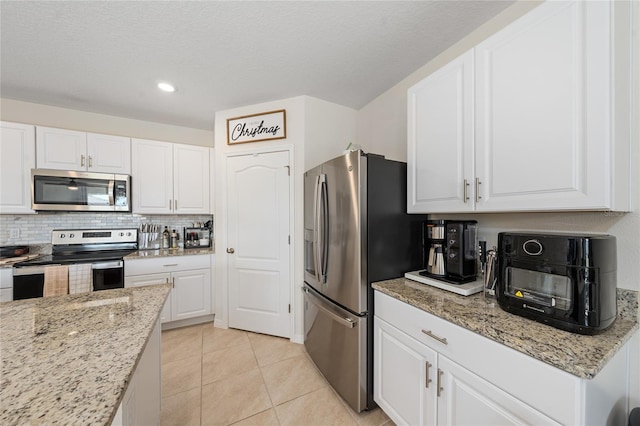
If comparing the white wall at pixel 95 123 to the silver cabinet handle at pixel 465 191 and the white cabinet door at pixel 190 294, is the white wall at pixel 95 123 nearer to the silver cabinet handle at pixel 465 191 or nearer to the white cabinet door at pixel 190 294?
the white cabinet door at pixel 190 294

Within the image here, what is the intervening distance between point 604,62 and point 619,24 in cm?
18

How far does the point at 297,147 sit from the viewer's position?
2.53 meters

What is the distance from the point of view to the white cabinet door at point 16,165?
2340 millimetres

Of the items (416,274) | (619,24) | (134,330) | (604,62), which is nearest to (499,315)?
(416,274)

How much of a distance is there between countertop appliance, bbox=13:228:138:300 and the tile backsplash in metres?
0.08

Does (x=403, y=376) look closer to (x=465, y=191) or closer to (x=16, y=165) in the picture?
(x=465, y=191)

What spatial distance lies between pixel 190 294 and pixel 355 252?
2.25 meters

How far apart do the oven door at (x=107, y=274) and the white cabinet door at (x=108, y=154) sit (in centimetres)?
104

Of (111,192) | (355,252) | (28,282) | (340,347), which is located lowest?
(340,347)

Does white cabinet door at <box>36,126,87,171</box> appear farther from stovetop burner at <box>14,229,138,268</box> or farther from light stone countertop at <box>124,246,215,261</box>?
light stone countertop at <box>124,246,215,261</box>

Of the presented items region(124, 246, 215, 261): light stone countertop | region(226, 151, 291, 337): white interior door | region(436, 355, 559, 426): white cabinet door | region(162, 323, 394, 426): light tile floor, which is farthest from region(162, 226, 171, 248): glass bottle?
region(436, 355, 559, 426): white cabinet door

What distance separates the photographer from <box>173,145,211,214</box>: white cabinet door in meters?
3.03

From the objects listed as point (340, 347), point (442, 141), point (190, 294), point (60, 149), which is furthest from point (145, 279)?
point (442, 141)

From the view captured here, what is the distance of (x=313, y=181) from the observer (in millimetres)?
2170
